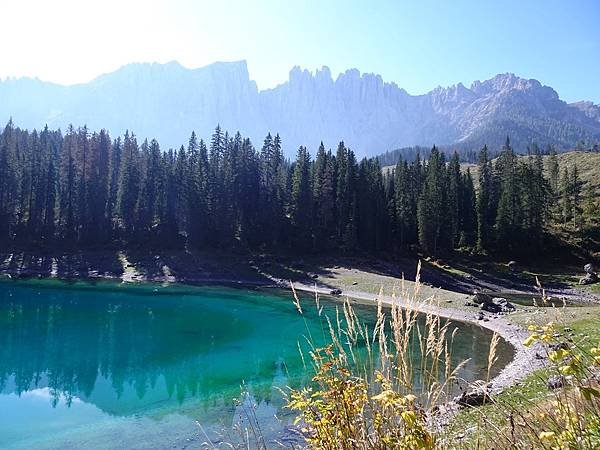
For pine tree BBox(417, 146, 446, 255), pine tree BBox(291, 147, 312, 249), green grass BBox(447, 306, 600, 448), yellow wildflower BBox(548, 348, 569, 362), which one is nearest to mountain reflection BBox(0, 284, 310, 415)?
green grass BBox(447, 306, 600, 448)

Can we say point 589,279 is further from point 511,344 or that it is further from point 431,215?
point 511,344

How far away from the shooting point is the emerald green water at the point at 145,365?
13.5 metres

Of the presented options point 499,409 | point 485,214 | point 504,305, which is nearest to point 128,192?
point 504,305

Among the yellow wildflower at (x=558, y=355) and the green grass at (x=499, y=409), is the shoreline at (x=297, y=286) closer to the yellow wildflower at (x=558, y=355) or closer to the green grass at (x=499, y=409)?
the green grass at (x=499, y=409)

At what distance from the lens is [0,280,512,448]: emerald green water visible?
13461 mm

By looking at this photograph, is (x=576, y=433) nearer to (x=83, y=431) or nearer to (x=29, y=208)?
(x=83, y=431)

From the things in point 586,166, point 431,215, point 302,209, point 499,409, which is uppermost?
point 586,166

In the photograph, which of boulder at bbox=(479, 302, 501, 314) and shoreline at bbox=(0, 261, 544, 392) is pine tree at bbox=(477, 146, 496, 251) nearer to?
shoreline at bbox=(0, 261, 544, 392)

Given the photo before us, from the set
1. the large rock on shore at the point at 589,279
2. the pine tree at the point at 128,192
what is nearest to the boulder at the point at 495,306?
the large rock on shore at the point at 589,279

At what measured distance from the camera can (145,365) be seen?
20938mm

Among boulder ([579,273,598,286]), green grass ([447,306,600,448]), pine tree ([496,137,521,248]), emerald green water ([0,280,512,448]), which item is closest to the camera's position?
green grass ([447,306,600,448])

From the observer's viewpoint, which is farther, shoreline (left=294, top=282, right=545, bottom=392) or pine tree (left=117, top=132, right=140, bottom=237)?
pine tree (left=117, top=132, right=140, bottom=237)

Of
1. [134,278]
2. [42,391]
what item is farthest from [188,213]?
[42,391]

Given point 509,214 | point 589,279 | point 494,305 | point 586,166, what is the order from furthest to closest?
point 586,166 → point 509,214 → point 589,279 → point 494,305
